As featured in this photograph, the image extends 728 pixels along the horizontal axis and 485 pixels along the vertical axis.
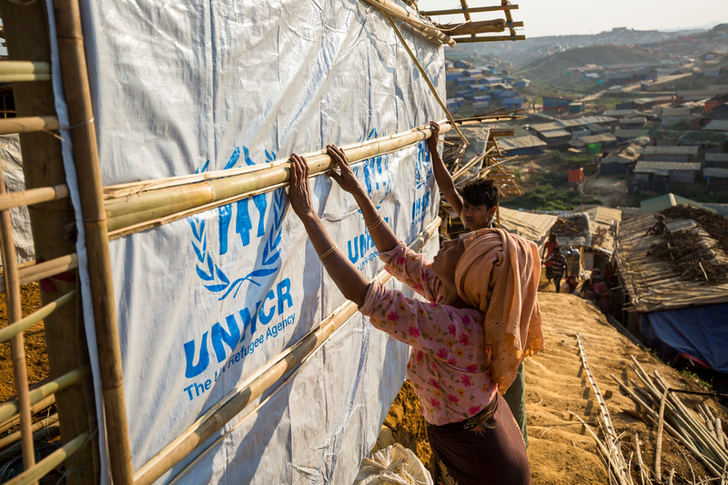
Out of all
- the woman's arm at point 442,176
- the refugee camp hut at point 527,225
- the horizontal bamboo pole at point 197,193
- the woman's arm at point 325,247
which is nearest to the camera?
the horizontal bamboo pole at point 197,193

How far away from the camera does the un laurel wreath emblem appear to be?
1.28 metres

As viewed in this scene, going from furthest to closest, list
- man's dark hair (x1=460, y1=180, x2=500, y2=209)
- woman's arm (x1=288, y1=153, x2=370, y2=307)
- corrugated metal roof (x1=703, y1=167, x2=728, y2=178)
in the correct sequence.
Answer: corrugated metal roof (x1=703, y1=167, x2=728, y2=178), man's dark hair (x1=460, y1=180, x2=500, y2=209), woman's arm (x1=288, y1=153, x2=370, y2=307)

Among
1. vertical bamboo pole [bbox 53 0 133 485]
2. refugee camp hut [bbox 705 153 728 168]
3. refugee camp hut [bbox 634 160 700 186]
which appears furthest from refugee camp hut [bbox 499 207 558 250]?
refugee camp hut [bbox 705 153 728 168]

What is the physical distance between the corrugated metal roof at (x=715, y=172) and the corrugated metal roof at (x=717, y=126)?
26.7 feet

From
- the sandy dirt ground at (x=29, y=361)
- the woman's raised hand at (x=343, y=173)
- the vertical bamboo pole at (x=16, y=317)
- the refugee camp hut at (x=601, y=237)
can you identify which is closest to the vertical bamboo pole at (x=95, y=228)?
the vertical bamboo pole at (x=16, y=317)

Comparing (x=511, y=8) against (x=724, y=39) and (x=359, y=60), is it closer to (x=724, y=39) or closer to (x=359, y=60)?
(x=359, y=60)

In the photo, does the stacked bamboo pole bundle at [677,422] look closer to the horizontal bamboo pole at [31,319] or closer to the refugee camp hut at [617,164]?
the horizontal bamboo pole at [31,319]

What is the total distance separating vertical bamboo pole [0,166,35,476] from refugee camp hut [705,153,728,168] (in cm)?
3360

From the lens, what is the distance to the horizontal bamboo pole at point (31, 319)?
0.84m

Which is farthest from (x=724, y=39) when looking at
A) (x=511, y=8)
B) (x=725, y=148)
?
(x=511, y=8)

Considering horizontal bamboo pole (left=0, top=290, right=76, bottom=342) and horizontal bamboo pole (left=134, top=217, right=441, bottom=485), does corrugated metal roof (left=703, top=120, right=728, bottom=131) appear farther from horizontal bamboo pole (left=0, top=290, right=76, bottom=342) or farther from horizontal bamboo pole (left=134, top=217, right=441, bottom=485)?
horizontal bamboo pole (left=0, top=290, right=76, bottom=342)

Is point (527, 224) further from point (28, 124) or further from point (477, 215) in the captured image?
point (28, 124)

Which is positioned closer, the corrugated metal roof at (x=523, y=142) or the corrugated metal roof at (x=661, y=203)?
the corrugated metal roof at (x=661, y=203)

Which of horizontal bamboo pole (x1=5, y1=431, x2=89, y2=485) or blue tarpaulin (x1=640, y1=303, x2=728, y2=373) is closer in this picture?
horizontal bamboo pole (x1=5, y1=431, x2=89, y2=485)
